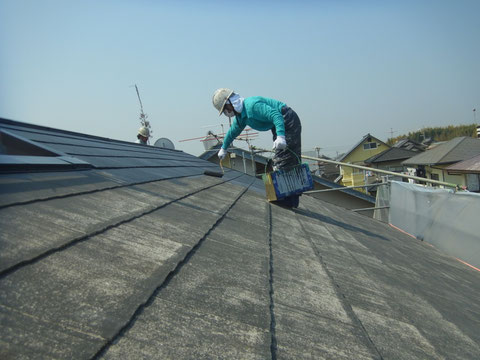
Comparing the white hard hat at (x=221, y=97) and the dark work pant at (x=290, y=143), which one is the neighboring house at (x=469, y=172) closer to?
the dark work pant at (x=290, y=143)

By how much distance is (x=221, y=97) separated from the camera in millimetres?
3738

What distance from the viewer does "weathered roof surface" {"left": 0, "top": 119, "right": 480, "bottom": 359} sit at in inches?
33.2

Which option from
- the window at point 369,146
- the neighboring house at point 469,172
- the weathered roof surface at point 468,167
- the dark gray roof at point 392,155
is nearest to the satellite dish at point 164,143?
the weathered roof surface at point 468,167

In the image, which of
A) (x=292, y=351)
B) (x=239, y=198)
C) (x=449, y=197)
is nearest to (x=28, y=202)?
(x=292, y=351)

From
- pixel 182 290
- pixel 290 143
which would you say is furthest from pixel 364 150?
pixel 182 290

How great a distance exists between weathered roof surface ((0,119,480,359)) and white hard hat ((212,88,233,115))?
160 cm

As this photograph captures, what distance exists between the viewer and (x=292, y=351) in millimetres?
991

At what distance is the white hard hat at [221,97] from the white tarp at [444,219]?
13.2 feet

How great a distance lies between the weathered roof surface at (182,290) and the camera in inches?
33.2

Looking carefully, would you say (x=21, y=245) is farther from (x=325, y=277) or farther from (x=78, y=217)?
(x=325, y=277)

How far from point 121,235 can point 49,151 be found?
76.6 inches

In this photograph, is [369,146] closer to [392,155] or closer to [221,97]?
[392,155]

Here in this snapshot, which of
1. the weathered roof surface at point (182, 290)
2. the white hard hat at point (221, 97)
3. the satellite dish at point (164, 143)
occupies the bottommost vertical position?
the weathered roof surface at point (182, 290)

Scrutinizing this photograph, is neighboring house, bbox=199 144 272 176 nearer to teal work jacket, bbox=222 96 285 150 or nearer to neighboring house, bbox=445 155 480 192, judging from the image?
teal work jacket, bbox=222 96 285 150
